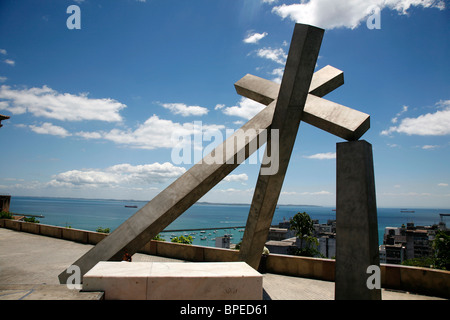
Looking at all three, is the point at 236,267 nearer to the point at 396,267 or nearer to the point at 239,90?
the point at 239,90

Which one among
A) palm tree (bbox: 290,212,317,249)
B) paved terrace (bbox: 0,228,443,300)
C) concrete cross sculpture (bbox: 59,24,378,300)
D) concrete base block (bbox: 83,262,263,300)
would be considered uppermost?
concrete cross sculpture (bbox: 59,24,378,300)

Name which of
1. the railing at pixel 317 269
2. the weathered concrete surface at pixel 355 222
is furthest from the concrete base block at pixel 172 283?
the railing at pixel 317 269

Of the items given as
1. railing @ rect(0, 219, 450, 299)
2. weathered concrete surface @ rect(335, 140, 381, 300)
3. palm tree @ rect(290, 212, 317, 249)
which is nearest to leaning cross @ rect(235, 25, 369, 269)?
weathered concrete surface @ rect(335, 140, 381, 300)

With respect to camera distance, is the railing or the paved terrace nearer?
the paved terrace

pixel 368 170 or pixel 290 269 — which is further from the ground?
pixel 368 170

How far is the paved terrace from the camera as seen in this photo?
3.89 meters

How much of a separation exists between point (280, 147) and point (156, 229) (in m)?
4.27

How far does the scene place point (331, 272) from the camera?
10.4m

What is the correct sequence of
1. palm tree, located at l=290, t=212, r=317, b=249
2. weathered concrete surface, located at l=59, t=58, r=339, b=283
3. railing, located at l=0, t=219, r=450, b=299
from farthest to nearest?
palm tree, located at l=290, t=212, r=317, b=249 < railing, located at l=0, t=219, r=450, b=299 < weathered concrete surface, located at l=59, t=58, r=339, b=283

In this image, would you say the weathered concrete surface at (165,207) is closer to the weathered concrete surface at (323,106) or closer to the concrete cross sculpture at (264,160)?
the concrete cross sculpture at (264,160)

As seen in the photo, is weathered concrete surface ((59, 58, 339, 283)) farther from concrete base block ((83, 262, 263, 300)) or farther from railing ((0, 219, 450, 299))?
railing ((0, 219, 450, 299))

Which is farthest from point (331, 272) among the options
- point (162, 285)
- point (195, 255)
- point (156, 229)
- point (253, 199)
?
point (162, 285)

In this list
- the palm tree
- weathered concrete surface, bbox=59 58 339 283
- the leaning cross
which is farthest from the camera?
the palm tree

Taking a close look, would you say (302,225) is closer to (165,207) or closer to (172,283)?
(165,207)
